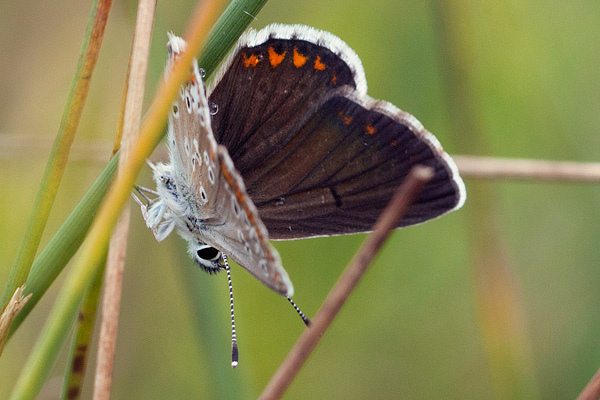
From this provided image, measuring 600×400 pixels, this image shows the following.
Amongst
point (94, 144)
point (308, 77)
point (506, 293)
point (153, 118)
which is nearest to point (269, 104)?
point (308, 77)

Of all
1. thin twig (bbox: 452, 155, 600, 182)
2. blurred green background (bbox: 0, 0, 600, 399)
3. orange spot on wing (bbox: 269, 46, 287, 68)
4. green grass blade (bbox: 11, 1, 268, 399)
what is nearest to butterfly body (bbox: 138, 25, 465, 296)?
orange spot on wing (bbox: 269, 46, 287, 68)

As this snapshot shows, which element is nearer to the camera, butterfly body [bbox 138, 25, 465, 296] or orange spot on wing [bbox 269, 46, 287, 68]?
butterfly body [bbox 138, 25, 465, 296]

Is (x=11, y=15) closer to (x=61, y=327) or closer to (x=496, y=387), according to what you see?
(x=61, y=327)

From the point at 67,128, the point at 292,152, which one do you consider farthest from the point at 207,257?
the point at 67,128

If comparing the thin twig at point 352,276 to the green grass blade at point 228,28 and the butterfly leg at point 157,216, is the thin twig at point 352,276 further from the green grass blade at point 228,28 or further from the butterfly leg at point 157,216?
the butterfly leg at point 157,216

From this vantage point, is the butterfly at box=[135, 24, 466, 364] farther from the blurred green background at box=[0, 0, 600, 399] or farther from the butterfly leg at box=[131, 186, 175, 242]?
the blurred green background at box=[0, 0, 600, 399]

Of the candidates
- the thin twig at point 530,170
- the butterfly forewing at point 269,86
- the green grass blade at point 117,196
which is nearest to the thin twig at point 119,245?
the green grass blade at point 117,196
